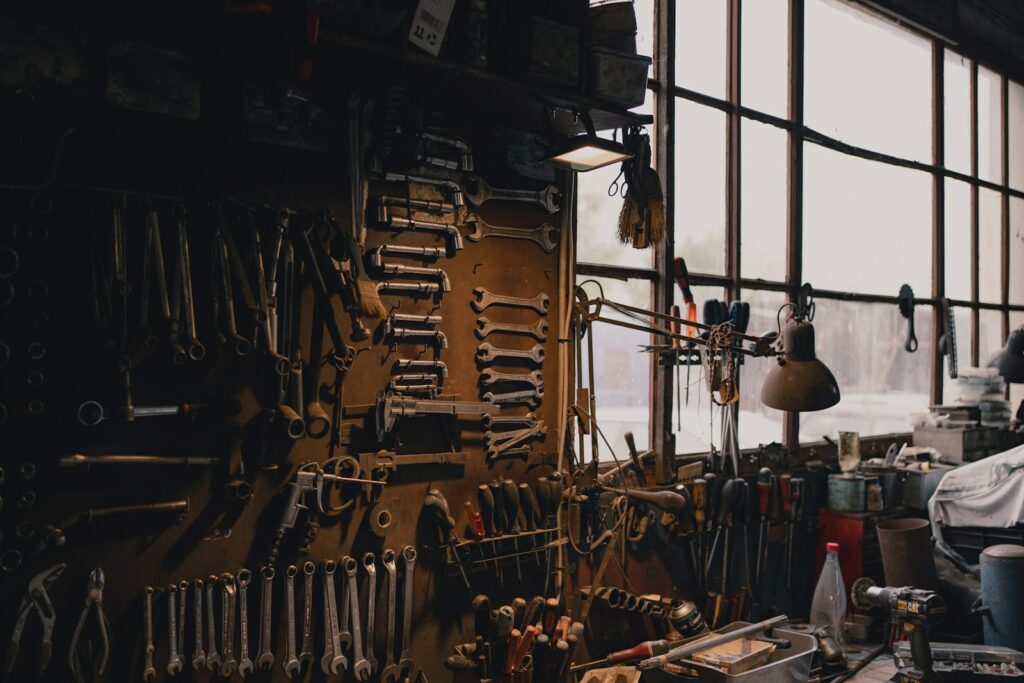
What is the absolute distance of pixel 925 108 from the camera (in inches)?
221

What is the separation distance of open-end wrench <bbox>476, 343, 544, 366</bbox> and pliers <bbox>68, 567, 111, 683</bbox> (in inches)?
53.3

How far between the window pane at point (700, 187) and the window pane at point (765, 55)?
1.15ft

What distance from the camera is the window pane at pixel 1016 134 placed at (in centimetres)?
656

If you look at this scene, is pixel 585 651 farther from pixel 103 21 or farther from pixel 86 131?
pixel 103 21

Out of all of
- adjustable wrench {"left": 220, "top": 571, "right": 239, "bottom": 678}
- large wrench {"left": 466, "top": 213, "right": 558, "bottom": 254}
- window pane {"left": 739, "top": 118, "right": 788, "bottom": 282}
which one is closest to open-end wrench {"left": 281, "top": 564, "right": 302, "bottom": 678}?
adjustable wrench {"left": 220, "top": 571, "right": 239, "bottom": 678}

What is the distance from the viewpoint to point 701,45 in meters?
4.04

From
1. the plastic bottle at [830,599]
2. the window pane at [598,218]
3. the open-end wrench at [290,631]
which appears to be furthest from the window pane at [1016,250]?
the open-end wrench at [290,631]

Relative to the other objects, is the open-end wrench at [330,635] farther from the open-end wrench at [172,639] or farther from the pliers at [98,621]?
the pliers at [98,621]

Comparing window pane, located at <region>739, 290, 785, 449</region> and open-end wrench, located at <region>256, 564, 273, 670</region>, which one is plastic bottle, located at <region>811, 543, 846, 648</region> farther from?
open-end wrench, located at <region>256, 564, 273, 670</region>

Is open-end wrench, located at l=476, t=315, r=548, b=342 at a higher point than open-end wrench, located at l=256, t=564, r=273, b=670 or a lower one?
higher

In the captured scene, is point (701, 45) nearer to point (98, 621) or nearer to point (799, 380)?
point (799, 380)

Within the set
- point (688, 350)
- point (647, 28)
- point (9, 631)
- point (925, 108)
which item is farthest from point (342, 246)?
point (925, 108)

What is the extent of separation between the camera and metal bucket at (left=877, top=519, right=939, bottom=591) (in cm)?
381

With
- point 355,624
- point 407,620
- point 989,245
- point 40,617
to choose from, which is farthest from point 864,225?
point 40,617
